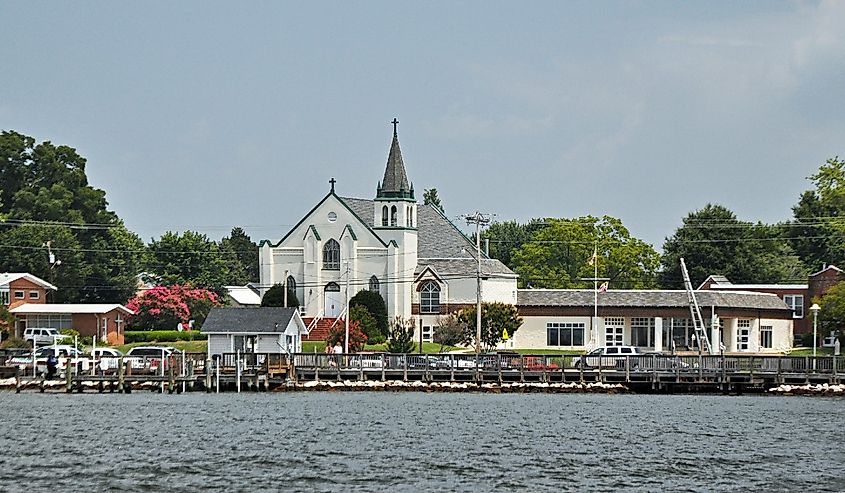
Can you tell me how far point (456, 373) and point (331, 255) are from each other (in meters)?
35.7

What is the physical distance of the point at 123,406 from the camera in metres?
67.9

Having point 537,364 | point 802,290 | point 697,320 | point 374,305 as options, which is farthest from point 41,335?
point 802,290

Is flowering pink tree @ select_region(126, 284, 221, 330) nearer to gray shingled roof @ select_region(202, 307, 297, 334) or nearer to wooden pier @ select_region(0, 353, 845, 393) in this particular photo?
gray shingled roof @ select_region(202, 307, 297, 334)

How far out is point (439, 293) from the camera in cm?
11044

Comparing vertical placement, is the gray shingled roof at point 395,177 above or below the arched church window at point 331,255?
above

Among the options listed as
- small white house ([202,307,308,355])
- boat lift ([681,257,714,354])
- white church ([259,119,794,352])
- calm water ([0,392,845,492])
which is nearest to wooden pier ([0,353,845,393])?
calm water ([0,392,845,492])

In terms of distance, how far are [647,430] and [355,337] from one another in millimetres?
38210

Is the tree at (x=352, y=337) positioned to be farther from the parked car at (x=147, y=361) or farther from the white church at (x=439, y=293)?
the parked car at (x=147, y=361)

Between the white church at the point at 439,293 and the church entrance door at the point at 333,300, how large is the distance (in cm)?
7

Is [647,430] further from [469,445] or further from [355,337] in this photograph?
[355,337]

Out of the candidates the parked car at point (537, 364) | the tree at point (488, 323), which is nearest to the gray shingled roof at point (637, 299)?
the tree at point (488, 323)

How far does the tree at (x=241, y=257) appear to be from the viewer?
161m

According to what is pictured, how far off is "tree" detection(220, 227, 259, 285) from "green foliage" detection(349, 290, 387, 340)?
51.4m

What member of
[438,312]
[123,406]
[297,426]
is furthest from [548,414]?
[438,312]
